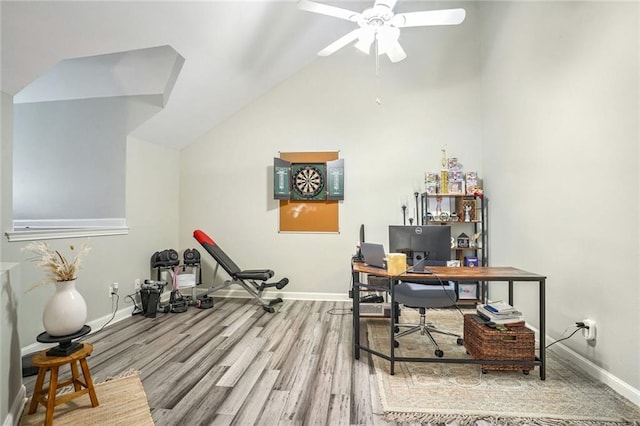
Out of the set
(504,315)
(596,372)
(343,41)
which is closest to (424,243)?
(504,315)

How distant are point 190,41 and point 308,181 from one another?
7.21 feet

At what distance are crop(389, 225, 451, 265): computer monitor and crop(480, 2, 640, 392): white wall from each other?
96 cm

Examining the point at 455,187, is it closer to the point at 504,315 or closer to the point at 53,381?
the point at 504,315

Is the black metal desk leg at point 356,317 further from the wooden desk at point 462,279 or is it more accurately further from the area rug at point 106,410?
the area rug at point 106,410

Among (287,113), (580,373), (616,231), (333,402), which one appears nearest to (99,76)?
(287,113)

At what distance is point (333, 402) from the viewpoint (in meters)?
1.90

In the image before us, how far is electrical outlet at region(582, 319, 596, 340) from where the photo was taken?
2154mm

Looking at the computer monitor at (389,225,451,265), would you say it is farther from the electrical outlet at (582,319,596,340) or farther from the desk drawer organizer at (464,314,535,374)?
the electrical outlet at (582,319,596,340)

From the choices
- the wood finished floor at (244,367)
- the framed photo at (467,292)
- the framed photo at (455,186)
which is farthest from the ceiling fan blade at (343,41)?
the framed photo at (467,292)

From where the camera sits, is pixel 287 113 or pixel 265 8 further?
pixel 287 113

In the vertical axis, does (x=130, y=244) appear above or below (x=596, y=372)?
above

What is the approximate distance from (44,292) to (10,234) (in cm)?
62

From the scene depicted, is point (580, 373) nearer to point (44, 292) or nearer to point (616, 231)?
point (616, 231)

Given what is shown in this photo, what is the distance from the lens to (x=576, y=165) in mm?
2314
